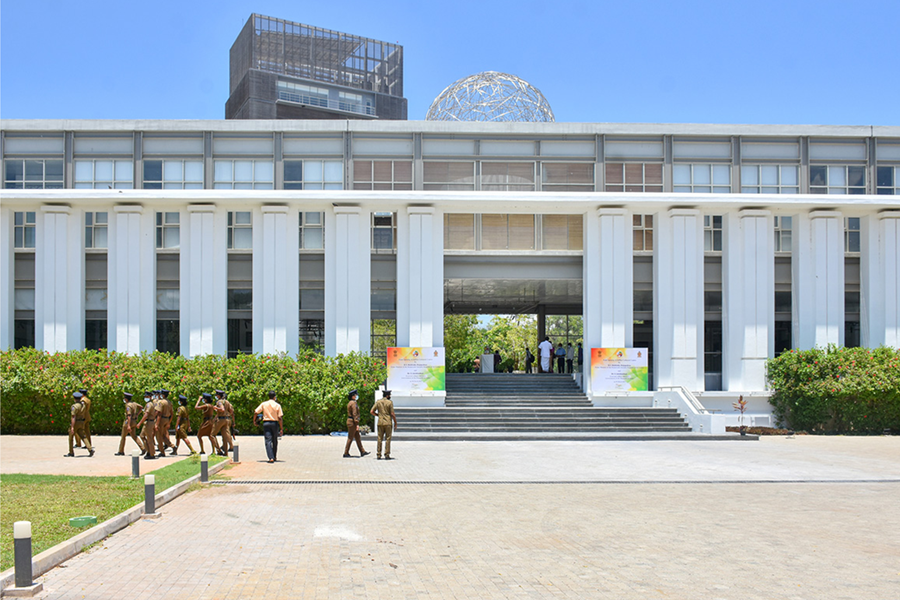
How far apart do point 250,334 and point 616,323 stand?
47.3 ft

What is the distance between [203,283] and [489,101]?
15.0 meters

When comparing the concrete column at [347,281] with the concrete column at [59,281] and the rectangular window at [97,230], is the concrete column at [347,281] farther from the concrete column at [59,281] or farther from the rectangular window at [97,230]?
the rectangular window at [97,230]

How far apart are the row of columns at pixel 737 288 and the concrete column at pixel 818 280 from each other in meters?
0.03

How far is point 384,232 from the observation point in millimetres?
33250

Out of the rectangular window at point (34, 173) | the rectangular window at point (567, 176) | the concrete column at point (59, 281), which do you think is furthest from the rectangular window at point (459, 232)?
the rectangular window at point (34, 173)

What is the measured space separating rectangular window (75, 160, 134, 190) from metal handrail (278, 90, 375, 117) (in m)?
48.1

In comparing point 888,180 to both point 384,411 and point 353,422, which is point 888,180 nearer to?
point 384,411

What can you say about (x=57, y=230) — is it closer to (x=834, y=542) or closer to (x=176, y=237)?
(x=176, y=237)

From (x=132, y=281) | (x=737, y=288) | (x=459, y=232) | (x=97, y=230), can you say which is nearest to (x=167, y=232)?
(x=97, y=230)

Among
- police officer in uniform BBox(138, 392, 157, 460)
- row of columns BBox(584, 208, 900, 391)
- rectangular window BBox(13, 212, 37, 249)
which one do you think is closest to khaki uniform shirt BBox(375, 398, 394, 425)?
police officer in uniform BBox(138, 392, 157, 460)

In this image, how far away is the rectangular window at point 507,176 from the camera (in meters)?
33.4

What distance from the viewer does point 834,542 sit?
10023 mm

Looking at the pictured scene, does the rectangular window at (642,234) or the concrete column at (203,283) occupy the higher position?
the rectangular window at (642,234)

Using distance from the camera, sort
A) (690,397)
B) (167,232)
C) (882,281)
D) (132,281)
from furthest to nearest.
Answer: (167,232)
(882,281)
(132,281)
(690,397)
